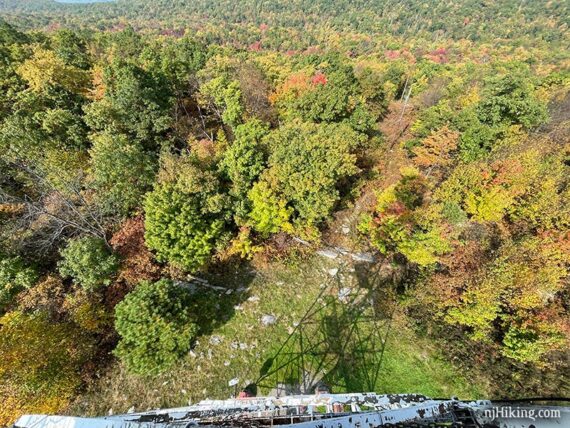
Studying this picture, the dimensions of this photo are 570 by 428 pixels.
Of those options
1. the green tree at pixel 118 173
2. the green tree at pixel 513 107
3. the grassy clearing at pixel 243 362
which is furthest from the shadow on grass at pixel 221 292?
the green tree at pixel 513 107

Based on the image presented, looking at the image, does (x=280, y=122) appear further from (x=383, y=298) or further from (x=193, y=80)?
(x=383, y=298)

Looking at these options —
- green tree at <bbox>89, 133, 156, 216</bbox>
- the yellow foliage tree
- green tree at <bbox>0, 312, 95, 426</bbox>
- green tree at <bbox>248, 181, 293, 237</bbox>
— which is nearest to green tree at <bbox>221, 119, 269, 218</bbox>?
green tree at <bbox>248, 181, 293, 237</bbox>

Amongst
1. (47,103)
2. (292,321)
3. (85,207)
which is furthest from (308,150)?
(47,103)

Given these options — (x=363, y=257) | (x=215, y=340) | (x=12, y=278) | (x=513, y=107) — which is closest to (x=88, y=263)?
(x=12, y=278)

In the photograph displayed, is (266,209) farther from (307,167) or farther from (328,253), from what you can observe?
(328,253)

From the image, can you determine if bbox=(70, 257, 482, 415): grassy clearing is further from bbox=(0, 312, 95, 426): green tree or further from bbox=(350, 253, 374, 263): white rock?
bbox=(350, 253, 374, 263): white rock

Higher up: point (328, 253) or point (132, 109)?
point (132, 109)
